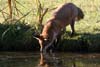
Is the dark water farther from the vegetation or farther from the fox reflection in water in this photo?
the vegetation

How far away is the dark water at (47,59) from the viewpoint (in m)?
16.6

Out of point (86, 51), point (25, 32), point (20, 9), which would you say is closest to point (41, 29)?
point (25, 32)

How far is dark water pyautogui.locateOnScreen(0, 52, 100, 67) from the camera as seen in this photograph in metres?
16.6

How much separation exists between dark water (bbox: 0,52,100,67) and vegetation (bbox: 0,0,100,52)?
0.44m

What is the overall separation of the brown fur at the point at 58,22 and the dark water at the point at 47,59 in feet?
1.61

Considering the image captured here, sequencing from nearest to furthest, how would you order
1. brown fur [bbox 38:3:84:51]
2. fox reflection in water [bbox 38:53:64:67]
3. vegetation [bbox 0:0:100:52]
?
fox reflection in water [bbox 38:53:64:67], brown fur [bbox 38:3:84:51], vegetation [bbox 0:0:100:52]

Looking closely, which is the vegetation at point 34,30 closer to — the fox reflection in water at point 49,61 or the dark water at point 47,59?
the dark water at point 47,59

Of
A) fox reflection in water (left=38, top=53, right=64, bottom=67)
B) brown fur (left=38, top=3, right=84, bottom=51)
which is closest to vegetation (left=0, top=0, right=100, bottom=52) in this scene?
brown fur (left=38, top=3, right=84, bottom=51)

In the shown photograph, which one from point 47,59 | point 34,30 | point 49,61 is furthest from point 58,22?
point 49,61

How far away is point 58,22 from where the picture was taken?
1844 centimetres

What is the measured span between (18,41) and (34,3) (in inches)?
156

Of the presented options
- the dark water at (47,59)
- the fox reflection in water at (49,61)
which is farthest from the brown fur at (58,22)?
the dark water at (47,59)

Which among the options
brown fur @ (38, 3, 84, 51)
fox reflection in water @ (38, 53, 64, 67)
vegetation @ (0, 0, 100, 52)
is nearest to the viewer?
fox reflection in water @ (38, 53, 64, 67)

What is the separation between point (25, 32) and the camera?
18891 mm
